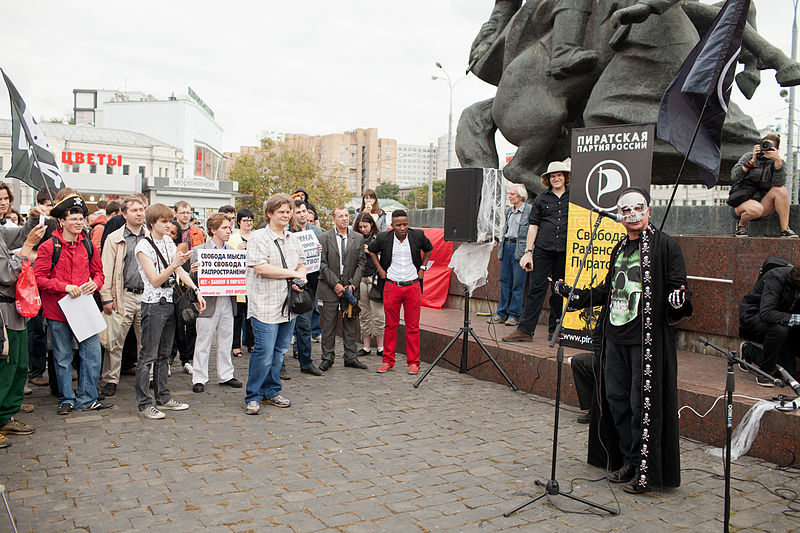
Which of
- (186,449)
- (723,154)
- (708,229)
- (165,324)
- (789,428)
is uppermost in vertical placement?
(723,154)

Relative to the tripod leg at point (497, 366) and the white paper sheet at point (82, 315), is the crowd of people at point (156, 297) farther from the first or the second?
the tripod leg at point (497, 366)

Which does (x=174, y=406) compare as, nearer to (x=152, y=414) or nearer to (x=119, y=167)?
(x=152, y=414)

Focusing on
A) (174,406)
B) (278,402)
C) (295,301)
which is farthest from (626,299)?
(174,406)

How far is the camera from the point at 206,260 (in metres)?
7.37

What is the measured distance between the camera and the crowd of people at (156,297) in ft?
20.5

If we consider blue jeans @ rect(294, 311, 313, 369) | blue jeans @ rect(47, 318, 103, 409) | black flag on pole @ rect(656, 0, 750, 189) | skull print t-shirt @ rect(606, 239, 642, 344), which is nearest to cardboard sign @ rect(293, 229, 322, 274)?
blue jeans @ rect(294, 311, 313, 369)

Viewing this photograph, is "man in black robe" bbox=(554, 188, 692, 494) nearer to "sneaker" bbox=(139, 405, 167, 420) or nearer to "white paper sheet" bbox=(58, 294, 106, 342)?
"sneaker" bbox=(139, 405, 167, 420)

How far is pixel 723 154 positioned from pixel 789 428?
167 inches

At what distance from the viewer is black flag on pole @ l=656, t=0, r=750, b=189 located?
4688mm

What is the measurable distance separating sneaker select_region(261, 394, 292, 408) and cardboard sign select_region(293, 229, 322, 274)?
194 cm

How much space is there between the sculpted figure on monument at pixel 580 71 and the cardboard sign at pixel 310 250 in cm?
350

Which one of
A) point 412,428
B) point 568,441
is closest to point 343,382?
point 412,428

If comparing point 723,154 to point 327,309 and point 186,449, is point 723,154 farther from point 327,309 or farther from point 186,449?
point 186,449

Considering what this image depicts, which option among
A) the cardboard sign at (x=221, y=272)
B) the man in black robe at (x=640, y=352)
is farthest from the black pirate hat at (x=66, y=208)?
the man in black robe at (x=640, y=352)
